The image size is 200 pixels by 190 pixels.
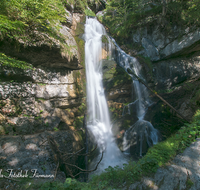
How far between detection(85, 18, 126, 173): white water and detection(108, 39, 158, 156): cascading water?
100 cm

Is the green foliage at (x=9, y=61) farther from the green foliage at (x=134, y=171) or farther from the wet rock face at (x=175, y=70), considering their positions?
the wet rock face at (x=175, y=70)

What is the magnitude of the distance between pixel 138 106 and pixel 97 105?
3.71 m

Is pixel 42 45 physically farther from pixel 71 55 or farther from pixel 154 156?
pixel 154 156

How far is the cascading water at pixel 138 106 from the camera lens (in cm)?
661

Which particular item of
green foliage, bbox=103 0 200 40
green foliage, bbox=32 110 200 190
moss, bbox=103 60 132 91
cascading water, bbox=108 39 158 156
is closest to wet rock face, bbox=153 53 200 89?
cascading water, bbox=108 39 158 156

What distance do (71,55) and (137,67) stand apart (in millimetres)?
7529

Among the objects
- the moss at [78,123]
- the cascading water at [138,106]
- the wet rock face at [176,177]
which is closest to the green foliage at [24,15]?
the moss at [78,123]

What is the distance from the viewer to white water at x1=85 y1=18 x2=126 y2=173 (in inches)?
271

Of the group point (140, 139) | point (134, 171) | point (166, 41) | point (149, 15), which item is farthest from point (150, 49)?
point (134, 171)

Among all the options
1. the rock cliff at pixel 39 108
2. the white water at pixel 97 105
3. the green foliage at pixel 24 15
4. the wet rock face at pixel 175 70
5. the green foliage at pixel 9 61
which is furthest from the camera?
the wet rock face at pixel 175 70

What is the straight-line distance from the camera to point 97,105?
960 cm

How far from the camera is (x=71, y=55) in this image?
6.46 meters

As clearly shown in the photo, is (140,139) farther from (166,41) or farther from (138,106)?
(166,41)

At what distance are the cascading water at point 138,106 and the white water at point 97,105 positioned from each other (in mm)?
1000
